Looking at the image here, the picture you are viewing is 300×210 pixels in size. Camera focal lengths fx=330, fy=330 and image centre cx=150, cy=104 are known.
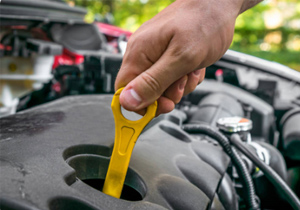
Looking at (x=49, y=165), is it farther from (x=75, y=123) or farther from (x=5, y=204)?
(x=75, y=123)

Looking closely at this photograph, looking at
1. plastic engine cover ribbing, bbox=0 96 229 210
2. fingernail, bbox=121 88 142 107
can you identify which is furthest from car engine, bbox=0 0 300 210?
fingernail, bbox=121 88 142 107

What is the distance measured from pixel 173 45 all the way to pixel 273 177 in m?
0.50

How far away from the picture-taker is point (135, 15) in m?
11.7

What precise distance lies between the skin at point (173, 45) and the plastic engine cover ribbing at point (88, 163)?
0.16 meters

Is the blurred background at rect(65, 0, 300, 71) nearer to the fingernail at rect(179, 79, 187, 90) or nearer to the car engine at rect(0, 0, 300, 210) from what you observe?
the car engine at rect(0, 0, 300, 210)

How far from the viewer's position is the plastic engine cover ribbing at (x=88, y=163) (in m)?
0.50

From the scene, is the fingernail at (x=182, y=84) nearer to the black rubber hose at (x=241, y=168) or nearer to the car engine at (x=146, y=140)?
the car engine at (x=146, y=140)

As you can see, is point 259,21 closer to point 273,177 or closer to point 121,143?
point 273,177

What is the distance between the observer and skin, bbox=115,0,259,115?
0.53m

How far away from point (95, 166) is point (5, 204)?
25 centimetres

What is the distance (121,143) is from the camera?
24.0 inches

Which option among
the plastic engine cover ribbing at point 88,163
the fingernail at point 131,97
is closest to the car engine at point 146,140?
the plastic engine cover ribbing at point 88,163

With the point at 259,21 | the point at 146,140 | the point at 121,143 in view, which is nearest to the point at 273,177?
the point at 146,140

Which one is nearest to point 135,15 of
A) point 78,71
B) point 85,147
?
point 78,71
